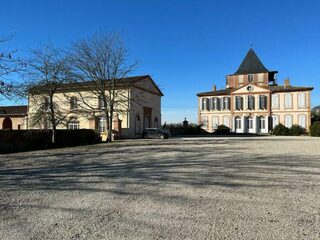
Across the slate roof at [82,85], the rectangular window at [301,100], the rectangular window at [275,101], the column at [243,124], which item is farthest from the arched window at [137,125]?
the rectangular window at [301,100]

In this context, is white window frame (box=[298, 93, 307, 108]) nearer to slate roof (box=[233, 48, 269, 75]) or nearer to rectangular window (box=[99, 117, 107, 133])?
slate roof (box=[233, 48, 269, 75])

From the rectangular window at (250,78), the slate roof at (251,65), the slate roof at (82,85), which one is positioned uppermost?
the slate roof at (251,65)

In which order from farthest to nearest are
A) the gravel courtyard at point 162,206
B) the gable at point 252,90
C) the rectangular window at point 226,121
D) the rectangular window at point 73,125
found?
the rectangular window at point 226,121
the gable at point 252,90
the rectangular window at point 73,125
the gravel courtyard at point 162,206

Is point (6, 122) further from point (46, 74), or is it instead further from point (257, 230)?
point (257, 230)

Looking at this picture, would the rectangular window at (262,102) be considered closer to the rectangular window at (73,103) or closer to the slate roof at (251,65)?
the slate roof at (251,65)

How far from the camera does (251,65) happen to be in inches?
2172

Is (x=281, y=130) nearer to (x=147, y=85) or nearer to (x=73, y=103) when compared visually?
(x=147, y=85)

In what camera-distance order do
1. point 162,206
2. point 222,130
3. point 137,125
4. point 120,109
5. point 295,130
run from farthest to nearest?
point 222,130 < point 295,130 < point 137,125 < point 120,109 < point 162,206

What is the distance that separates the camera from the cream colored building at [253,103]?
A: 47469 mm

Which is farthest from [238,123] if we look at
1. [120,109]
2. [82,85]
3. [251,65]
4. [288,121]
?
[82,85]

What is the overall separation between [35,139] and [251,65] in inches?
1665

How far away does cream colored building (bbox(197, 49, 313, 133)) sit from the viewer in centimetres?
4747

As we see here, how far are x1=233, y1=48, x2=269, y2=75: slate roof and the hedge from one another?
116ft

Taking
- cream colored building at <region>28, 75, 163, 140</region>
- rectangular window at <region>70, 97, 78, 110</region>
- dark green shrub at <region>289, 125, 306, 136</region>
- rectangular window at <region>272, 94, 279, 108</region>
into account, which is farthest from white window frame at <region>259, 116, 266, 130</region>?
rectangular window at <region>70, 97, 78, 110</region>
